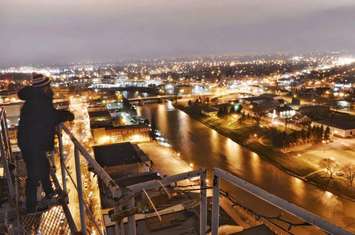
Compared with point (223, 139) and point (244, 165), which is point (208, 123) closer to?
point (223, 139)

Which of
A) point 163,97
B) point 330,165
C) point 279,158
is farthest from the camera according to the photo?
point 163,97

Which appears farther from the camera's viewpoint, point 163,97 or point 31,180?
point 163,97

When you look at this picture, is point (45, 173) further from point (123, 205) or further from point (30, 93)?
point (123, 205)

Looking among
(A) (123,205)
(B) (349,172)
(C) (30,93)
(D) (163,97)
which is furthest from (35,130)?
(D) (163,97)

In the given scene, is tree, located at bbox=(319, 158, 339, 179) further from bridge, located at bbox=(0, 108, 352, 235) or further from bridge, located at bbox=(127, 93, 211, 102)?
bridge, located at bbox=(127, 93, 211, 102)

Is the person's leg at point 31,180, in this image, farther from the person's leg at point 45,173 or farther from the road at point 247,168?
the road at point 247,168

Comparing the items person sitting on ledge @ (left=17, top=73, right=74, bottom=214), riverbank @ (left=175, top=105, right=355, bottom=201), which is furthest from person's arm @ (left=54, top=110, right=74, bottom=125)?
riverbank @ (left=175, top=105, right=355, bottom=201)

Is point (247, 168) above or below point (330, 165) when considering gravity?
below
